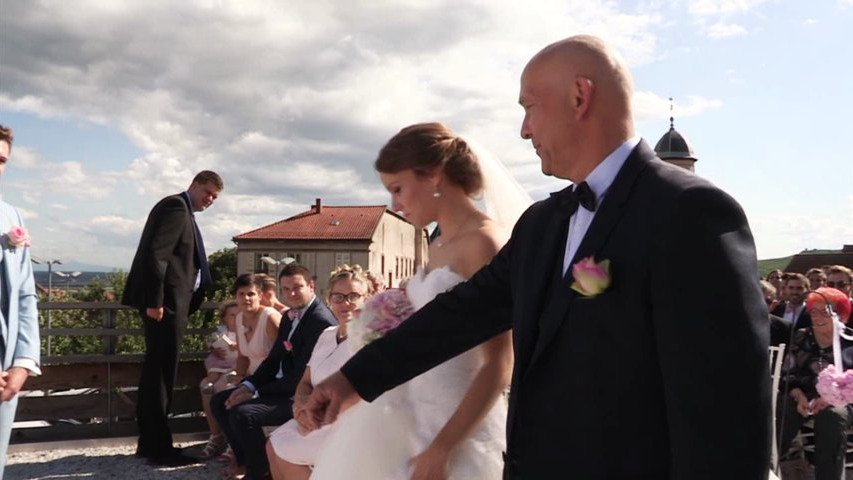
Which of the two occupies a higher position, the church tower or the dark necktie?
the church tower

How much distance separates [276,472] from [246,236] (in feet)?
224

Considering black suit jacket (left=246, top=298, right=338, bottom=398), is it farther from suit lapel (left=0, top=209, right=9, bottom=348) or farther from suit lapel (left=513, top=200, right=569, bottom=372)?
suit lapel (left=513, top=200, right=569, bottom=372)

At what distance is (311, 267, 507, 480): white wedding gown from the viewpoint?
287 cm

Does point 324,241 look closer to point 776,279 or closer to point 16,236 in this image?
point 776,279

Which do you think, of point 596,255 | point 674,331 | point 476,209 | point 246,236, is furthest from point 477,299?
point 246,236

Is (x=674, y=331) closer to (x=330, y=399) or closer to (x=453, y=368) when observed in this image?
(x=330, y=399)

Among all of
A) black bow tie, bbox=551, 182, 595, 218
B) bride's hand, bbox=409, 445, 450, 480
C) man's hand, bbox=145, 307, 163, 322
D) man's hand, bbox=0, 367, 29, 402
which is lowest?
bride's hand, bbox=409, 445, 450, 480

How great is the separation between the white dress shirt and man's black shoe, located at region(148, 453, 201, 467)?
6.40m

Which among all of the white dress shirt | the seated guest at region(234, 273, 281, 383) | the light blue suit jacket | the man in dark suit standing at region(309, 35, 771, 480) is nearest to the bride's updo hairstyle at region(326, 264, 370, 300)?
the seated guest at region(234, 273, 281, 383)

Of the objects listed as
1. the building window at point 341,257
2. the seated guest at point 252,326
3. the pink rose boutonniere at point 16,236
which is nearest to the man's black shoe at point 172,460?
the seated guest at point 252,326

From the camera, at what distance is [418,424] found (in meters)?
2.97

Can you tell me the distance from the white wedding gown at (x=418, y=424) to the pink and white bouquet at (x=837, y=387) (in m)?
4.14

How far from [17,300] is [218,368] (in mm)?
4416

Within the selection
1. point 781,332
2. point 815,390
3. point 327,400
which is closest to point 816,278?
point 781,332
